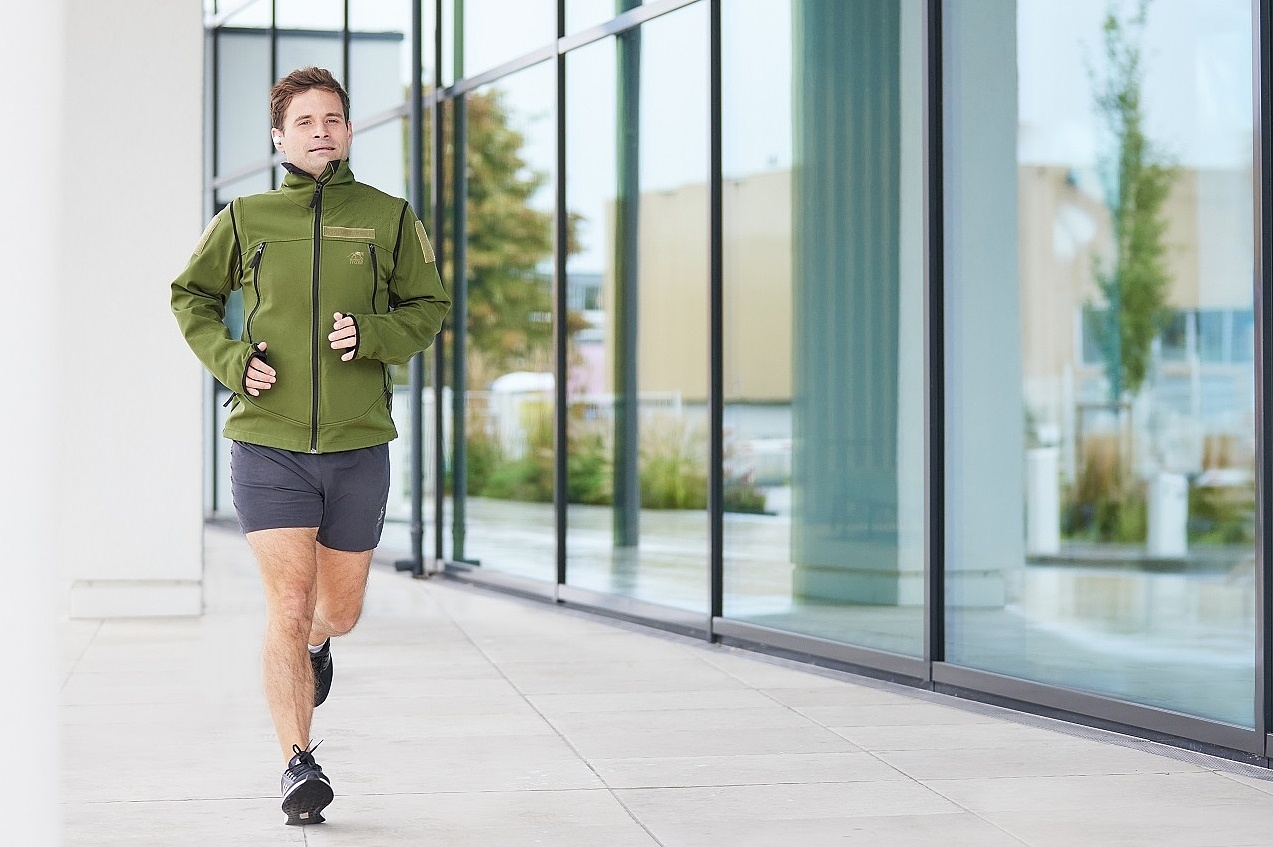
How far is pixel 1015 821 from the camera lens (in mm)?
4148

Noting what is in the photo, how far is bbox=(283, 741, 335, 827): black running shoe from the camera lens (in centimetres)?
399

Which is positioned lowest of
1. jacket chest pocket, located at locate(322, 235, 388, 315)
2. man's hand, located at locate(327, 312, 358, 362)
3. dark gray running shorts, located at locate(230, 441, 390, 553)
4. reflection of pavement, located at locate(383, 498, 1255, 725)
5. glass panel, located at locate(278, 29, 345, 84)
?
reflection of pavement, located at locate(383, 498, 1255, 725)

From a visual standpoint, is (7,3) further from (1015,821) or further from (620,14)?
(620,14)

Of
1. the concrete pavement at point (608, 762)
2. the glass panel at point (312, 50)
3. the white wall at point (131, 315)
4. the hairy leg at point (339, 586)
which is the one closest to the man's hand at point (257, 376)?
the hairy leg at point (339, 586)

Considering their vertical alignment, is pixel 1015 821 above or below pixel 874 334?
below

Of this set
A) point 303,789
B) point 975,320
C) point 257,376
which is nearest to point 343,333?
point 257,376

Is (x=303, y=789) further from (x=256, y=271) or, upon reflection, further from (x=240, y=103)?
(x=240, y=103)

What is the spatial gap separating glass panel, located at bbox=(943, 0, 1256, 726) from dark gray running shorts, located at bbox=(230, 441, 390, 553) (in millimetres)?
2740

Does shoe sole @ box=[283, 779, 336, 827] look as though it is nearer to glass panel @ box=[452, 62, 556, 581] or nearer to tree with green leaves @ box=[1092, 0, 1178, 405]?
tree with green leaves @ box=[1092, 0, 1178, 405]

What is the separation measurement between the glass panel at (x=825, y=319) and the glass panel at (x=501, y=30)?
85.3 inches

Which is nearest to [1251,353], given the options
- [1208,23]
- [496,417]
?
[1208,23]

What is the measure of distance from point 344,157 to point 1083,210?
4.13m

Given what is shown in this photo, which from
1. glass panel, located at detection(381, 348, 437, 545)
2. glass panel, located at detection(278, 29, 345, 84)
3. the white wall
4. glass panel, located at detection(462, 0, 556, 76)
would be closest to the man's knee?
the white wall

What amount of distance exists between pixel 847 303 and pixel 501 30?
4.00 m
